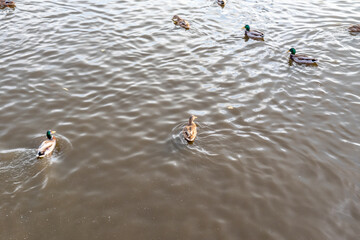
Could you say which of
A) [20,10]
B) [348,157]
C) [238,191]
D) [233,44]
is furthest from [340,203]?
[20,10]

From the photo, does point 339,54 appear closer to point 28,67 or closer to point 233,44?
point 233,44

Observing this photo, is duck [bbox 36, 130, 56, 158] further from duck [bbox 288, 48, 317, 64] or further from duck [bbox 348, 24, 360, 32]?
duck [bbox 348, 24, 360, 32]

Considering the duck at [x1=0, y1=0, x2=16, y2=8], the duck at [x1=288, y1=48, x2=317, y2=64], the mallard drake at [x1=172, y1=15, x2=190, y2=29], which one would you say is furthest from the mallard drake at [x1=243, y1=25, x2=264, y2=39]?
the duck at [x1=0, y1=0, x2=16, y2=8]

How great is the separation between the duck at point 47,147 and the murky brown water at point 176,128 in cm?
21

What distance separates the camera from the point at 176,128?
30.5ft

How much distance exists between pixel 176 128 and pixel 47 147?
345 centimetres

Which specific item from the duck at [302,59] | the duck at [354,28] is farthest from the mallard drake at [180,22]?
the duck at [354,28]

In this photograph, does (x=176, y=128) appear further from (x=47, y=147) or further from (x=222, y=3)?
(x=222, y=3)

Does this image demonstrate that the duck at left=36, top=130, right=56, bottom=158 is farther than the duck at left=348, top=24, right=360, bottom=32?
No

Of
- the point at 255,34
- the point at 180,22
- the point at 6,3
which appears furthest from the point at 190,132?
the point at 6,3

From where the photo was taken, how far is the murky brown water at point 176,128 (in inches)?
271

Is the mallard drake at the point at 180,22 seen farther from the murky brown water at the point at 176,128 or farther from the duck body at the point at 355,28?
the duck body at the point at 355,28

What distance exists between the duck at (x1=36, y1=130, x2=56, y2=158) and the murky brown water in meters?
0.21

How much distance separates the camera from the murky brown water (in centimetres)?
687
